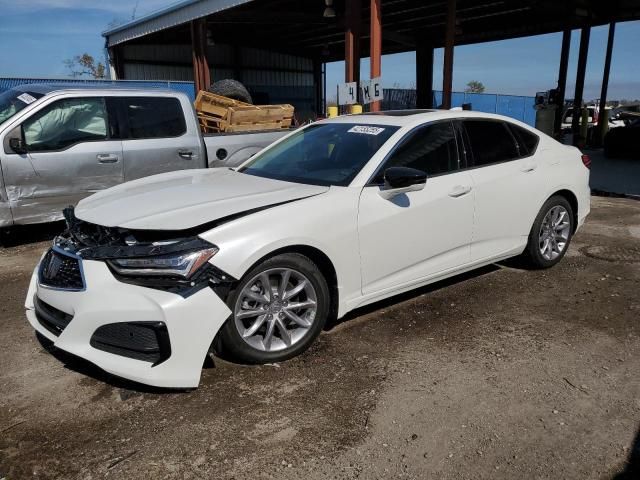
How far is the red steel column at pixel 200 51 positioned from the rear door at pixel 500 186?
16.8 m

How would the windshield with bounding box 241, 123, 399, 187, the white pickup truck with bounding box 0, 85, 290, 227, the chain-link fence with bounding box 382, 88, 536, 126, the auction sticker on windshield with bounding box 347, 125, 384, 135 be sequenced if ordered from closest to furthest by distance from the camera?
the windshield with bounding box 241, 123, 399, 187
the auction sticker on windshield with bounding box 347, 125, 384, 135
the white pickup truck with bounding box 0, 85, 290, 227
the chain-link fence with bounding box 382, 88, 536, 126

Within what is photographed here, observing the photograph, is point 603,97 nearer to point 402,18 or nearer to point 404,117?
point 402,18

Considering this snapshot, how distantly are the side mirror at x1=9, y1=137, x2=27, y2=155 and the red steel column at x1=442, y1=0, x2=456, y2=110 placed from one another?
1160cm

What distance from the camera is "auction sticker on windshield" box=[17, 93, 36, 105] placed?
5.97 meters

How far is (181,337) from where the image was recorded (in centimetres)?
284

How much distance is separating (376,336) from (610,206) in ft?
21.7

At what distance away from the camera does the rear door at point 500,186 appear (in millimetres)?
4426

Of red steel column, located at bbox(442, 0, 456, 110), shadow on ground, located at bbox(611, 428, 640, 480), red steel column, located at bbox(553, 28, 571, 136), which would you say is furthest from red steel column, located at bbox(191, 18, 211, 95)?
shadow on ground, located at bbox(611, 428, 640, 480)

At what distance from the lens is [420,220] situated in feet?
12.9

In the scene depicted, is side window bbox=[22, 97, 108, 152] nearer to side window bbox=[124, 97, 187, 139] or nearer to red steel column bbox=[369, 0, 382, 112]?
side window bbox=[124, 97, 187, 139]

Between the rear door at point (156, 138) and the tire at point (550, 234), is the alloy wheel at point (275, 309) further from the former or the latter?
the rear door at point (156, 138)

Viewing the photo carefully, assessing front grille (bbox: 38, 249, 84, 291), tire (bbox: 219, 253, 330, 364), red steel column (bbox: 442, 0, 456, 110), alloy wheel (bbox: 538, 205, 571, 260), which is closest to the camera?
front grille (bbox: 38, 249, 84, 291)

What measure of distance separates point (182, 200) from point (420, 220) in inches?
65.9

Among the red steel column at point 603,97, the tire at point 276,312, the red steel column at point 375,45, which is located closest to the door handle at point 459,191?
the tire at point 276,312
